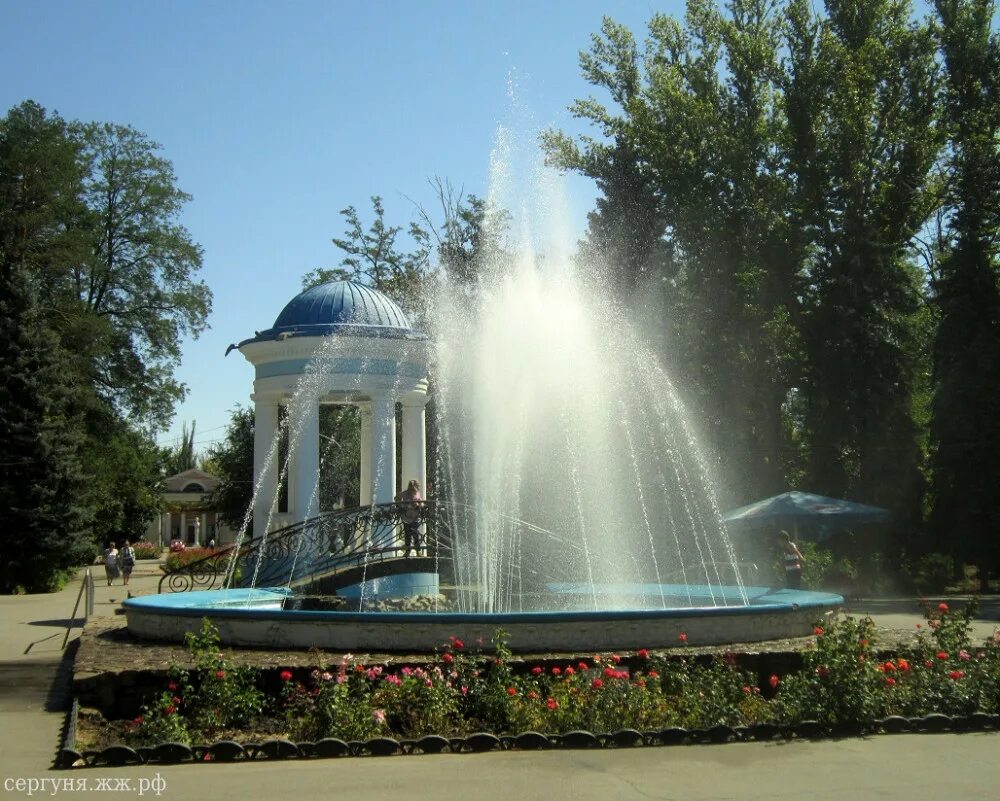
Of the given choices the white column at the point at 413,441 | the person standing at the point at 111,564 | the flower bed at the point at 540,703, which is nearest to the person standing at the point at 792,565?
the white column at the point at 413,441

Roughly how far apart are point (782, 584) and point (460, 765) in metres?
15.5

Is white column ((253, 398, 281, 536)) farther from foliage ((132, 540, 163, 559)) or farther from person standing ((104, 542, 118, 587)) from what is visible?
foliage ((132, 540, 163, 559))

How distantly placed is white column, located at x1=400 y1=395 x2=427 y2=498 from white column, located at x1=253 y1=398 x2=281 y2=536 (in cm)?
240

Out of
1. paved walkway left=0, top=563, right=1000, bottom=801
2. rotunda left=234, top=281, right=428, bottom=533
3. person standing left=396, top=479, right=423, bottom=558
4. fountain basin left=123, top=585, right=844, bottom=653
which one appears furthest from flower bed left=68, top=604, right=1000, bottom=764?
rotunda left=234, top=281, right=428, bottom=533

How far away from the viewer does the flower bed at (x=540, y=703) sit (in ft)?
22.7

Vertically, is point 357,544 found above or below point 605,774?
above

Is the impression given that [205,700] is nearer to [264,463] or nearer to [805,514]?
[264,463]

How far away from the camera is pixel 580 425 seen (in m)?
16.7

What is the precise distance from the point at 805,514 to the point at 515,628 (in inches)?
503

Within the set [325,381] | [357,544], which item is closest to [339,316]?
[325,381]

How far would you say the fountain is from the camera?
9305 mm

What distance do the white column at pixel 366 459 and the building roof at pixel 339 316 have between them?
233 centimetres

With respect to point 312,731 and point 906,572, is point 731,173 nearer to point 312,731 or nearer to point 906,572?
point 906,572

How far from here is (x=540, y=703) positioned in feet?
24.4
